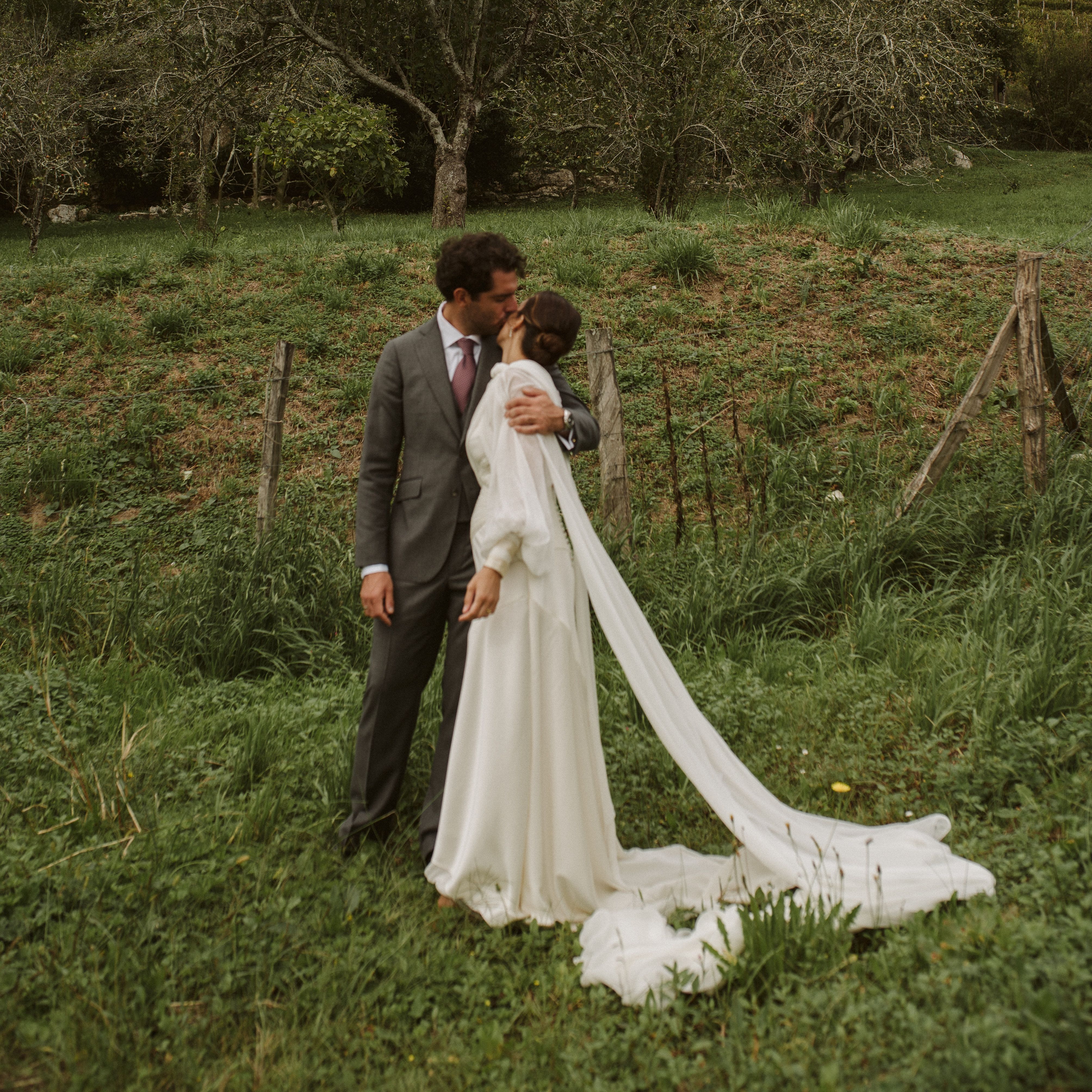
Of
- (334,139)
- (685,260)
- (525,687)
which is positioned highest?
(334,139)

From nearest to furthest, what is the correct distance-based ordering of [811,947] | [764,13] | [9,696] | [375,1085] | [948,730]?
[375,1085], [811,947], [948,730], [9,696], [764,13]

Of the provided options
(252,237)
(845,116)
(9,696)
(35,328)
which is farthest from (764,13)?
(9,696)

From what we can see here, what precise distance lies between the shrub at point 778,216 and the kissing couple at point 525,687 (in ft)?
27.3

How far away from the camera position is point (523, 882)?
315 cm

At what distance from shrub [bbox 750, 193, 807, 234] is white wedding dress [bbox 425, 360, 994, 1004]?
28.1ft

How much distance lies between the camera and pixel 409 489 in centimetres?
332

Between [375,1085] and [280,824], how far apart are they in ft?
4.24

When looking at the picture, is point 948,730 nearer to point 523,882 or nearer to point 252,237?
point 523,882

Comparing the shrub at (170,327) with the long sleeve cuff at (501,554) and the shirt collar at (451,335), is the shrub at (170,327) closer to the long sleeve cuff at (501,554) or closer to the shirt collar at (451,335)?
the shirt collar at (451,335)

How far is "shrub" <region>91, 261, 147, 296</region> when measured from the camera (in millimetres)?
10312

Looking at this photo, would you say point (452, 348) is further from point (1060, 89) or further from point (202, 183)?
point (1060, 89)

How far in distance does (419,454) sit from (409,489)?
0.13m

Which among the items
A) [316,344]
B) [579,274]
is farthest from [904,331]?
[316,344]

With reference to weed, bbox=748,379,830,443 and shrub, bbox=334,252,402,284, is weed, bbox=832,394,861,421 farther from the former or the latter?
shrub, bbox=334,252,402,284
